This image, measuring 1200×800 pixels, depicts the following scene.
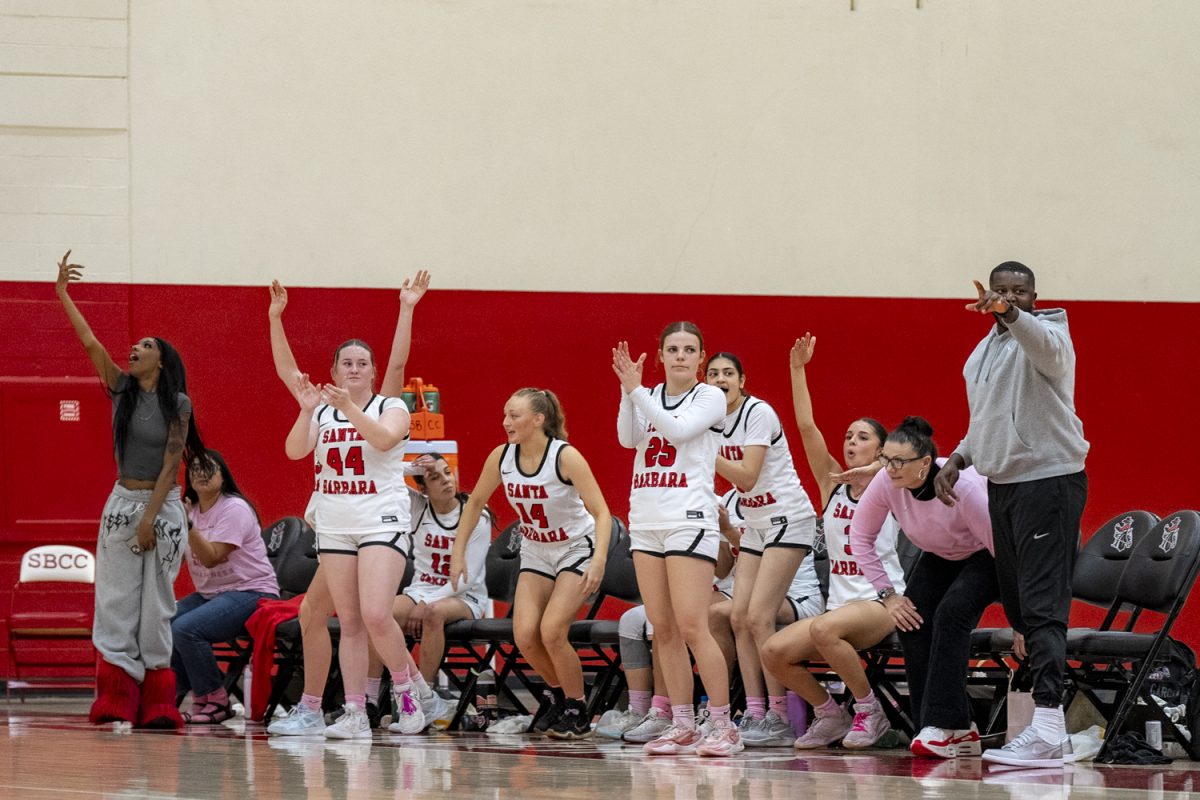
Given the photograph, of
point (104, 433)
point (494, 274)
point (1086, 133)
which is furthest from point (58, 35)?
point (1086, 133)

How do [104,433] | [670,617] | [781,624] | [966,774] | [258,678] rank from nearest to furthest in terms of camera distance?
[966,774] < [670,617] < [781,624] < [258,678] < [104,433]

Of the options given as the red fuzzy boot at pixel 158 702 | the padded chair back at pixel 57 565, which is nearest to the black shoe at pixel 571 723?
the red fuzzy boot at pixel 158 702

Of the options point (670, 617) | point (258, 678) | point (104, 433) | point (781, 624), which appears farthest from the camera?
point (104, 433)

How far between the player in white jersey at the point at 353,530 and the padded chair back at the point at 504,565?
99 centimetres

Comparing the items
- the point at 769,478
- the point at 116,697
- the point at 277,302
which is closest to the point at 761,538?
the point at 769,478

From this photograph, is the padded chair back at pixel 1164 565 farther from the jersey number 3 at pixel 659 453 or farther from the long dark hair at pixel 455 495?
the long dark hair at pixel 455 495

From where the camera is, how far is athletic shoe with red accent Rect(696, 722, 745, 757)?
575 cm

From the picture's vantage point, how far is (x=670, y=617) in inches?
236

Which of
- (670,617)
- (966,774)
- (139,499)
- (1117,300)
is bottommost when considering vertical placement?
(966,774)

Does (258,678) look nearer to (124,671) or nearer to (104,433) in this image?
(124,671)

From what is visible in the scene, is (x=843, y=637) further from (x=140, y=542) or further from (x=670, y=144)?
(x=670, y=144)

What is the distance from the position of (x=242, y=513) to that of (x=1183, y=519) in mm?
4532

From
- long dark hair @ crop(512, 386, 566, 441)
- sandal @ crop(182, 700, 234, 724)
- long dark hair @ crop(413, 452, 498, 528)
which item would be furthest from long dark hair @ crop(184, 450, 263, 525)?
long dark hair @ crop(512, 386, 566, 441)

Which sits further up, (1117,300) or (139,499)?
(1117,300)
